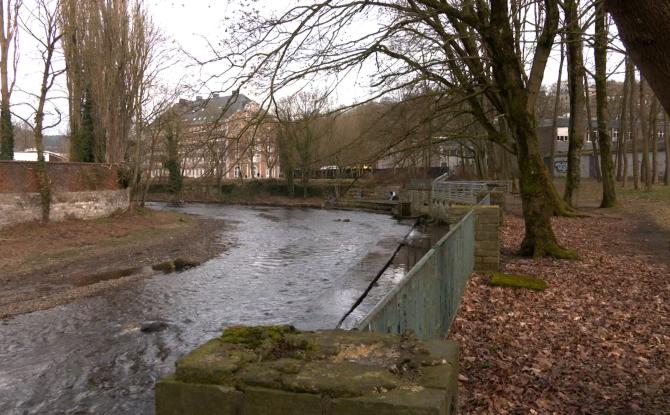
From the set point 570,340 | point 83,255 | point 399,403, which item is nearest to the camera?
point 399,403

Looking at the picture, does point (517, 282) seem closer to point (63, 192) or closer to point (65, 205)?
point (65, 205)

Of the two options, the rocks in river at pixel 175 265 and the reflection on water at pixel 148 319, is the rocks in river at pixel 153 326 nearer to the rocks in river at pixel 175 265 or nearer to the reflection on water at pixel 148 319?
the reflection on water at pixel 148 319

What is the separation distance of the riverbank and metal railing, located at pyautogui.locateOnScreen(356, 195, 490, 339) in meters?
9.82

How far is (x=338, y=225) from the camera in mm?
Answer: 37469

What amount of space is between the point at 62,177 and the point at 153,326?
60.9 feet

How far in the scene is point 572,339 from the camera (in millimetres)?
6613

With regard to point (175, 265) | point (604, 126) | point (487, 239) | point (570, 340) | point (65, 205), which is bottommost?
point (175, 265)

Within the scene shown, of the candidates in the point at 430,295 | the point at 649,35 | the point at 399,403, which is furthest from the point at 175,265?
the point at 399,403

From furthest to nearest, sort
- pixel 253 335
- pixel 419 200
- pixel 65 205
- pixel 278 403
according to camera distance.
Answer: pixel 419 200, pixel 65 205, pixel 253 335, pixel 278 403

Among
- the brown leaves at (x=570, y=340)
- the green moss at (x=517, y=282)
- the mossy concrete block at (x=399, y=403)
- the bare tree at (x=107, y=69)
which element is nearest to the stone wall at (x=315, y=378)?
the mossy concrete block at (x=399, y=403)

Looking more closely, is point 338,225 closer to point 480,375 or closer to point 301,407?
point 480,375

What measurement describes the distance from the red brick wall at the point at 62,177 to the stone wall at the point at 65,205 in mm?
310

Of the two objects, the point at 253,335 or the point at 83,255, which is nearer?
the point at 253,335

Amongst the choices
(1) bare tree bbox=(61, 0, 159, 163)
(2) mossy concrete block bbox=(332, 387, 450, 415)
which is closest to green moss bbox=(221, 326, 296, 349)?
(2) mossy concrete block bbox=(332, 387, 450, 415)
